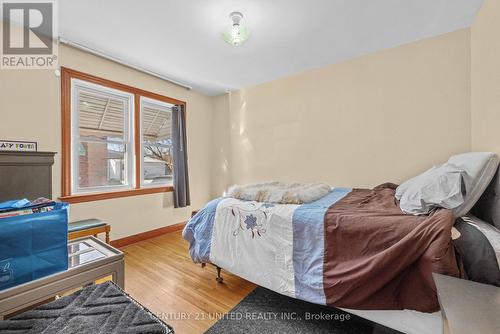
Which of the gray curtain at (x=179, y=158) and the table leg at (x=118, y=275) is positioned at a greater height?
the gray curtain at (x=179, y=158)

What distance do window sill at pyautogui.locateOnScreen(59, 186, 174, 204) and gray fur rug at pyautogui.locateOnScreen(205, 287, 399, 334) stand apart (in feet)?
6.72

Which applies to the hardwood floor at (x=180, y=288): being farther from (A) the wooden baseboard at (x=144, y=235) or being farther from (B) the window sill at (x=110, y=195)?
(B) the window sill at (x=110, y=195)

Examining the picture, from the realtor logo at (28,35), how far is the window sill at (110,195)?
1.37 meters

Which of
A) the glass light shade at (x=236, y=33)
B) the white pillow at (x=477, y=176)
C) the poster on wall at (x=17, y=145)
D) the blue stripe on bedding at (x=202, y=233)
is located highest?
the glass light shade at (x=236, y=33)

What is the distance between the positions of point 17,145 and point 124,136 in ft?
3.48

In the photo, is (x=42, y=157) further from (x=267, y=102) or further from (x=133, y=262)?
(x=267, y=102)

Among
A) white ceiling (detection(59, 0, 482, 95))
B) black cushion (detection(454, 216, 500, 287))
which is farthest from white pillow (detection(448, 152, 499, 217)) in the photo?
white ceiling (detection(59, 0, 482, 95))

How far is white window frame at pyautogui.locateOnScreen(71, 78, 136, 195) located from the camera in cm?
246

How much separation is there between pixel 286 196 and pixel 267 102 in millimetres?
2035

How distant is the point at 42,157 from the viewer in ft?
4.83

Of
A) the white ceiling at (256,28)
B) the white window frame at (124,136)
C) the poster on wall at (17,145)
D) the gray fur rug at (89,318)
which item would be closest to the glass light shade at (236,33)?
the white ceiling at (256,28)

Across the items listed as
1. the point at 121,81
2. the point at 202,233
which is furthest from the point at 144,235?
the point at 121,81

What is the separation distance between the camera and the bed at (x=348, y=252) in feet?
3.46

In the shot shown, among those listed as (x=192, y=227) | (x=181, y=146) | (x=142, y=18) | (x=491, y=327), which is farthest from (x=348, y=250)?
(x=181, y=146)
